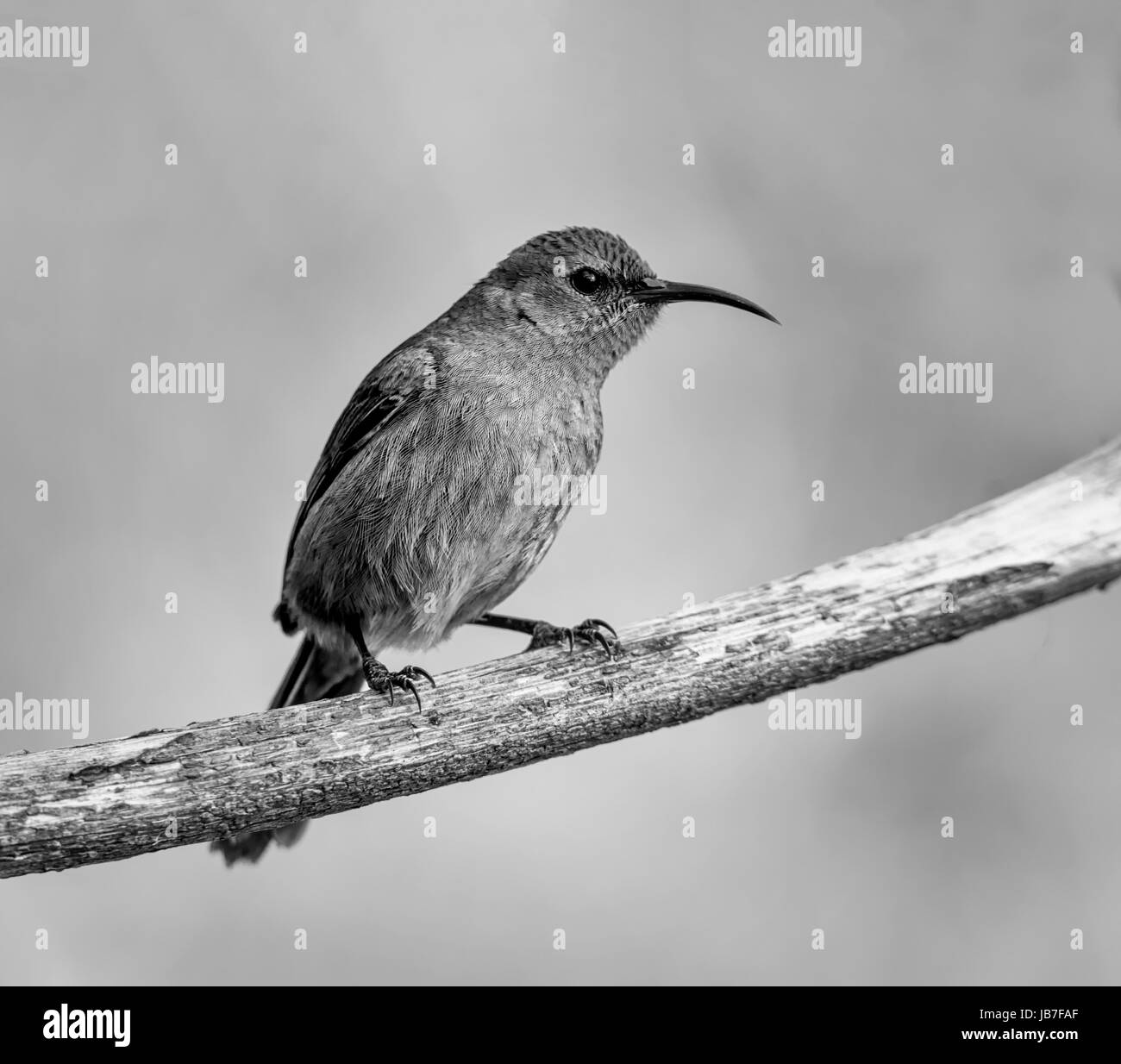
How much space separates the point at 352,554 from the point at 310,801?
1289 mm

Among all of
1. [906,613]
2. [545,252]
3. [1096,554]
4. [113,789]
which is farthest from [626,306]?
[113,789]

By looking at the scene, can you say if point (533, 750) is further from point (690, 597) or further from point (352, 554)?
point (690, 597)

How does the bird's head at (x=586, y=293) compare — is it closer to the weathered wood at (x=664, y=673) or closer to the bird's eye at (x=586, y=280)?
the bird's eye at (x=586, y=280)

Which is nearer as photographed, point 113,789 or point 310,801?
point 113,789

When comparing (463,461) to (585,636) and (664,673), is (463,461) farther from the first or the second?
(664,673)

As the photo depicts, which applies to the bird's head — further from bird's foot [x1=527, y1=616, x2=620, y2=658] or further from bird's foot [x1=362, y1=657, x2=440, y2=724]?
bird's foot [x1=362, y1=657, x2=440, y2=724]

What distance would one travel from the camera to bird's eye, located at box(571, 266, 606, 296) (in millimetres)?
5109

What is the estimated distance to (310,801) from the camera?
148 inches

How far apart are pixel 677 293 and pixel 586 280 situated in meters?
0.42

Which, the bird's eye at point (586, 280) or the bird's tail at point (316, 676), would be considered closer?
the bird's eye at point (586, 280)

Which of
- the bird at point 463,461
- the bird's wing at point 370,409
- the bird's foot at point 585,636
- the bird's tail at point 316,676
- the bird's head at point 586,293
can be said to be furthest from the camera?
the bird's tail at point 316,676

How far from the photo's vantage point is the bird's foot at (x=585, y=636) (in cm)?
428

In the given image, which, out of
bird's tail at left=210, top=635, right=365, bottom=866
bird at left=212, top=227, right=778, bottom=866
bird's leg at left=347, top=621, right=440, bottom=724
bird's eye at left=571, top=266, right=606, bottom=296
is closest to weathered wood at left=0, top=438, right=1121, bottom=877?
bird's leg at left=347, top=621, right=440, bottom=724

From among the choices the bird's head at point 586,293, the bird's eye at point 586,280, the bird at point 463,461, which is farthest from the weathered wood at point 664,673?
the bird's eye at point 586,280
